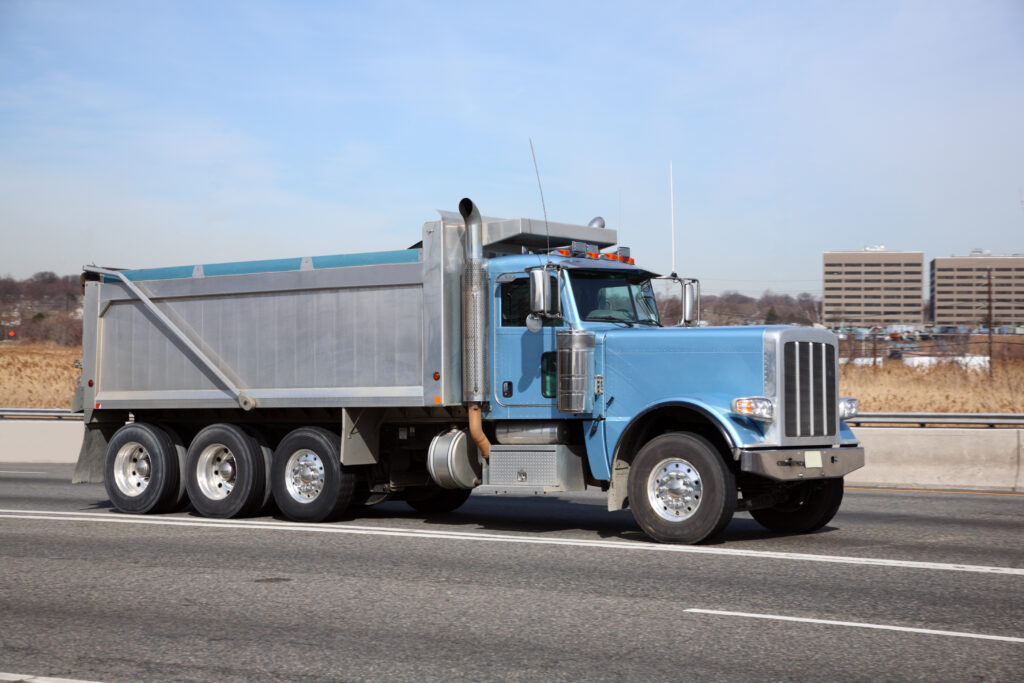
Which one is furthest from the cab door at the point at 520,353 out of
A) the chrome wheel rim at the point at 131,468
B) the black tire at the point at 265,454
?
the chrome wheel rim at the point at 131,468

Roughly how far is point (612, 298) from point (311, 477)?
3.94 m

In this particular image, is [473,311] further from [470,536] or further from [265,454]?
[265,454]

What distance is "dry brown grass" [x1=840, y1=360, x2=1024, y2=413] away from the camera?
25375 millimetres

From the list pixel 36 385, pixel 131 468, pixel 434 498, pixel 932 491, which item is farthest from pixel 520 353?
pixel 36 385

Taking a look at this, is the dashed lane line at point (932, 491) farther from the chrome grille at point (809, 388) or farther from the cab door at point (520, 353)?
the cab door at point (520, 353)

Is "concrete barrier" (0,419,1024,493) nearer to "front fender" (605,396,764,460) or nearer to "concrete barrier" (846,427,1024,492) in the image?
"concrete barrier" (846,427,1024,492)

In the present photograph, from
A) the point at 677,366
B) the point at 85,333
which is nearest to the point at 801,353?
the point at 677,366

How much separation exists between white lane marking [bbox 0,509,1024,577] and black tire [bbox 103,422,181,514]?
286 mm

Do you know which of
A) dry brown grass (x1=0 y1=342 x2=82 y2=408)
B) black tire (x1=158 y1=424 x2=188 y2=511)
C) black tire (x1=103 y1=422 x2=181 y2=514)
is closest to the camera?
black tire (x1=103 y1=422 x2=181 y2=514)

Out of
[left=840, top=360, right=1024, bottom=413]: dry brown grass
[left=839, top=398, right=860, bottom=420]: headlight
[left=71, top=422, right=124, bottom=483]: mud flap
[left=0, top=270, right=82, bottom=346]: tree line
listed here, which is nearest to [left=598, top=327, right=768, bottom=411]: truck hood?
[left=839, top=398, right=860, bottom=420]: headlight

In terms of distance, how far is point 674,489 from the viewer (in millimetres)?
10344

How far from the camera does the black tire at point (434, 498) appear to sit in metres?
13.8

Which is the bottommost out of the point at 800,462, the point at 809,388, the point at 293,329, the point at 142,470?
the point at 142,470

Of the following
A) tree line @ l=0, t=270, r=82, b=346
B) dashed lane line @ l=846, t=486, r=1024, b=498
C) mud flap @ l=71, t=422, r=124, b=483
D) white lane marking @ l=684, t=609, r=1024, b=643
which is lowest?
dashed lane line @ l=846, t=486, r=1024, b=498
